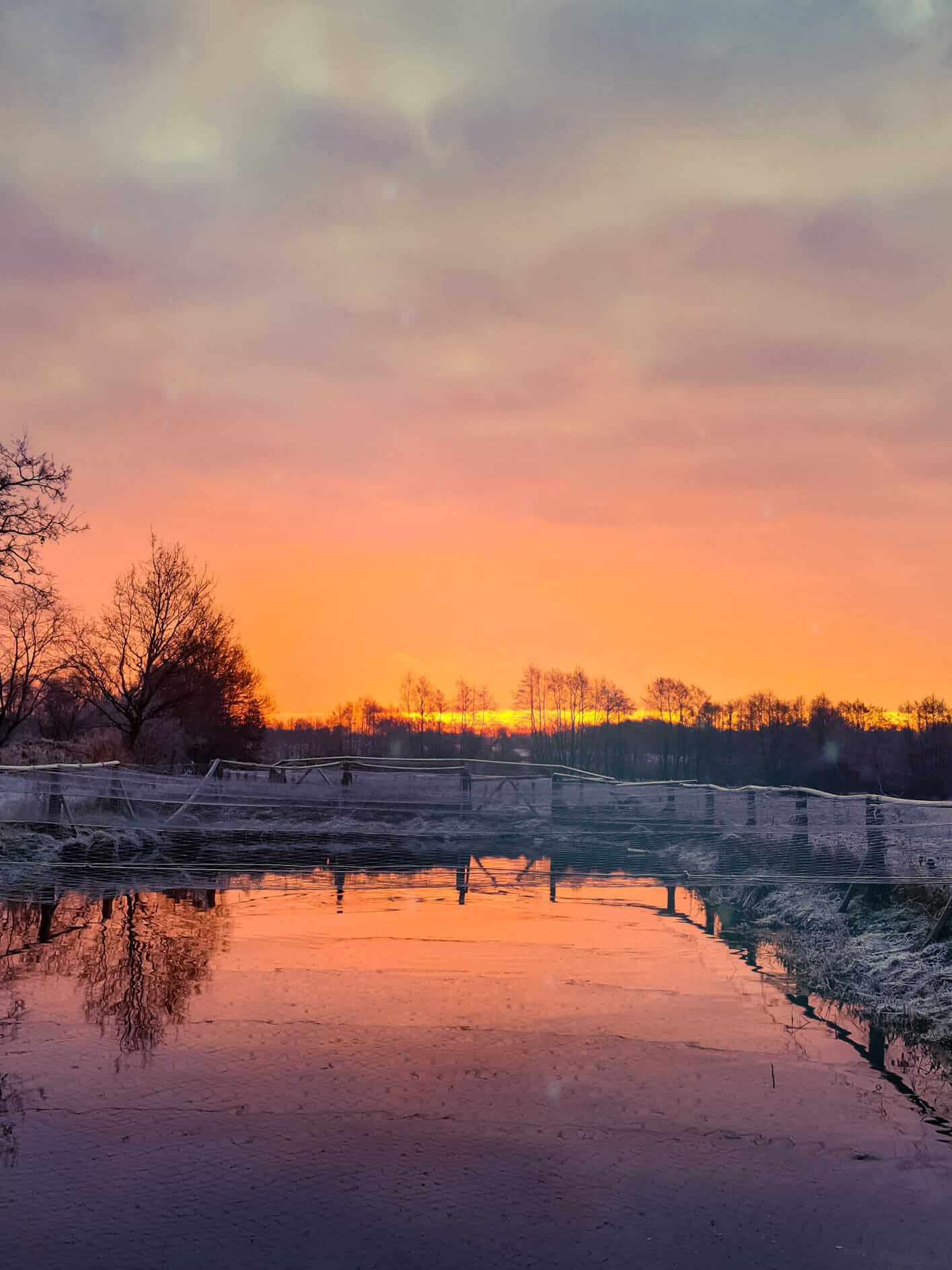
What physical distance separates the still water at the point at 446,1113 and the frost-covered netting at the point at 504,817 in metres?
5.24

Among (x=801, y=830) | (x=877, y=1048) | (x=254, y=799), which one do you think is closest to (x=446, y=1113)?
(x=877, y=1048)

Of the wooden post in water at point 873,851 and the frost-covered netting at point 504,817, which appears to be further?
the frost-covered netting at point 504,817

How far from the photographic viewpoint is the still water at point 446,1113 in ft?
16.1

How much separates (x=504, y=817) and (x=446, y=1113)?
24.2 meters

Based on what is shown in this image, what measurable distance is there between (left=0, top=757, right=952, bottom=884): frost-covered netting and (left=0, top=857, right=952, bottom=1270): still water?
5.24m

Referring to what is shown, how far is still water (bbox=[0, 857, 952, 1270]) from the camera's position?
492 cm

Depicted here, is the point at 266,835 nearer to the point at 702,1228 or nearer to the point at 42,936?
the point at 42,936

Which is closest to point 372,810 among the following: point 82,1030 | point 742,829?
point 742,829

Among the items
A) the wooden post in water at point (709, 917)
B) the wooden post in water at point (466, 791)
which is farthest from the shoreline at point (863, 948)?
the wooden post in water at point (466, 791)

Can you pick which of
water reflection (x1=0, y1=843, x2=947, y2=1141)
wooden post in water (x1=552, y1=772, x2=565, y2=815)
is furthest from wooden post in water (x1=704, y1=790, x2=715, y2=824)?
wooden post in water (x1=552, y1=772, x2=565, y2=815)

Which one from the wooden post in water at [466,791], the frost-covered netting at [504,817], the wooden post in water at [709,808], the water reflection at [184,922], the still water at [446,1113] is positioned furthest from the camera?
the wooden post in water at [466,791]

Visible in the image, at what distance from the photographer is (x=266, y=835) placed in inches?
1066

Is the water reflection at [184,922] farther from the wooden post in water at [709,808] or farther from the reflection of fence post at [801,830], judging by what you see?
the wooden post in water at [709,808]

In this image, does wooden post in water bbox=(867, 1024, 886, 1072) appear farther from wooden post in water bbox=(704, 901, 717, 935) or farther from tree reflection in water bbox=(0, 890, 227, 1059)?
wooden post in water bbox=(704, 901, 717, 935)
